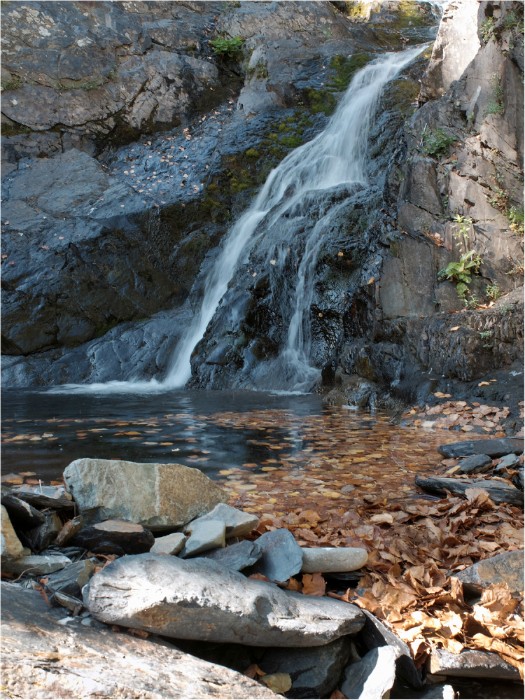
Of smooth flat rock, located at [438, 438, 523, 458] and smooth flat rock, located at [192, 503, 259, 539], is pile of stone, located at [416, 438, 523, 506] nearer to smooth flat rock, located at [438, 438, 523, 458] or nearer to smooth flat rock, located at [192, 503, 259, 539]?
smooth flat rock, located at [438, 438, 523, 458]

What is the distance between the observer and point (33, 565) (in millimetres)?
2375

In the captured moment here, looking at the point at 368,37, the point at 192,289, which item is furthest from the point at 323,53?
the point at 192,289

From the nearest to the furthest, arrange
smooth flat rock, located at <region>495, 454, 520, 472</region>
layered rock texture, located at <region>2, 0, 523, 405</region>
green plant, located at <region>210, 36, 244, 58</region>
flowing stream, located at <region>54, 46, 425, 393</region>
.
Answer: smooth flat rock, located at <region>495, 454, 520, 472</region> < layered rock texture, located at <region>2, 0, 523, 405</region> < flowing stream, located at <region>54, 46, 425, 393</region> < green plant, located at <region>210, 36, 244, 58</region>

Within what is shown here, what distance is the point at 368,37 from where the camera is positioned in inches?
743

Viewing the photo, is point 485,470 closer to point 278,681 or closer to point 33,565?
point 278,681

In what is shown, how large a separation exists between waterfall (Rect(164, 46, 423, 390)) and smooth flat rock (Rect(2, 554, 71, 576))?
7308 millimetres

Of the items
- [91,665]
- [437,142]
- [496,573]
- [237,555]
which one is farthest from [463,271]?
[91,665]

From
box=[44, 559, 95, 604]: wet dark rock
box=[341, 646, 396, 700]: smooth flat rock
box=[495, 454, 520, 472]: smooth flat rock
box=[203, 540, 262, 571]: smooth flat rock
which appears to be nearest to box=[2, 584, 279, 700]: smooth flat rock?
box=[44, 559, 95, 604]: wet dark rock

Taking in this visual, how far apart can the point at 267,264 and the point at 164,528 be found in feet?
27.1

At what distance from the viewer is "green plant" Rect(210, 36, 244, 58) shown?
17.6 meters

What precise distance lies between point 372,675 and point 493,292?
22.1 ft

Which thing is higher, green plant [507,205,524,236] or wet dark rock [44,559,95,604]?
green plant [507,205,524,236]

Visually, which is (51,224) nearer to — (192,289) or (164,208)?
(164,208)

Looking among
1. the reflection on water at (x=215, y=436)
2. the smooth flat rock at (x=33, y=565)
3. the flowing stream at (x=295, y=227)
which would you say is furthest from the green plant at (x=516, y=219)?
the smooth flat rock at (x=33, y=565)
